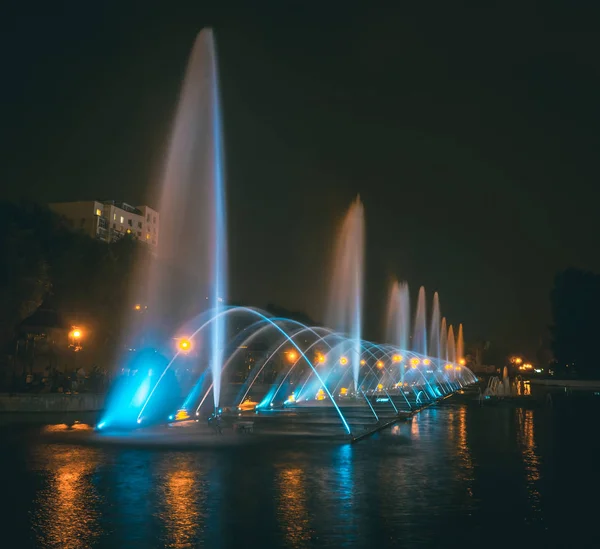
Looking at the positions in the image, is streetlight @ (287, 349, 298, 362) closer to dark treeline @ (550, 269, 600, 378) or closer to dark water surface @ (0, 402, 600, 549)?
dark treeline @ (550, 269, 600, 378)

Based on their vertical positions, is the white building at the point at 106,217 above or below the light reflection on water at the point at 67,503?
above

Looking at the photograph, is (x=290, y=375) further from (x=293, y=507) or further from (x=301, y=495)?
(x=293, y=507)

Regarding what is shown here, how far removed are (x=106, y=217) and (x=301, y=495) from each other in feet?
377

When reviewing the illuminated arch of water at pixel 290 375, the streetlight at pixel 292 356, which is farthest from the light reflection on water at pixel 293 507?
the streetlight at pixel 292 356

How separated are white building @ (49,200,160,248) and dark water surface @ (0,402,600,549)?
9588cm

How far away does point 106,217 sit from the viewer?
12094 cm

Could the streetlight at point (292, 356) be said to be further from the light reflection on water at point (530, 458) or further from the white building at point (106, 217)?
the white building at point (106, 217)

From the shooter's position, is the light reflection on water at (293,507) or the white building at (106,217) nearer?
the light reflection on water at (293,507)

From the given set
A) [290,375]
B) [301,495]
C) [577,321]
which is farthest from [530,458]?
[577,321]

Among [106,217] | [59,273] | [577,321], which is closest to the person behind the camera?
[59,273]

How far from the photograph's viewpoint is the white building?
116m

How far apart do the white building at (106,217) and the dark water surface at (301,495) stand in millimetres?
95880

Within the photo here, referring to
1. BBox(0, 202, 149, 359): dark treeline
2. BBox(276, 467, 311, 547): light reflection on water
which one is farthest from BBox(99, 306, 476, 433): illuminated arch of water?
BBox(276, 467, 311, 547): light reflection on water

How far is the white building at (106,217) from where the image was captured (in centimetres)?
11619
